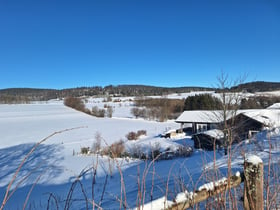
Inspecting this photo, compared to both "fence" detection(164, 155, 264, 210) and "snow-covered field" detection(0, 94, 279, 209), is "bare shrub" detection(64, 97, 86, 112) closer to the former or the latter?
"snow-covered field" detection(0, 94, 279, 209)

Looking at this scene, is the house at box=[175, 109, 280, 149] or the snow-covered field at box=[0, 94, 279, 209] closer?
the snow-covered field at box=[0, 94, 279, 209]

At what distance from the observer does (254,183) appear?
1.19 m

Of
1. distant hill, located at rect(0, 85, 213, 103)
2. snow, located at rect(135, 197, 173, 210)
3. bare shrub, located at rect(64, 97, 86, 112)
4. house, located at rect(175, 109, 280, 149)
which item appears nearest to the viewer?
snow, located at rect(135, 197, 173, 210)

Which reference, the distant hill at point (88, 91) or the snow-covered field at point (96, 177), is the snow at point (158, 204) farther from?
the distant hill at point (88, 91)

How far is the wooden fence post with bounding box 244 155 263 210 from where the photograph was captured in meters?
1.18

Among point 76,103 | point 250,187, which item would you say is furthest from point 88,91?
point 250,187

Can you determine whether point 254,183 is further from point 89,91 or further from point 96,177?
point 89,91

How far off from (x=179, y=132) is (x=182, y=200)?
2361 centimetres

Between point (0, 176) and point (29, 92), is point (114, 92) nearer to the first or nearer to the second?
point (29, 92)

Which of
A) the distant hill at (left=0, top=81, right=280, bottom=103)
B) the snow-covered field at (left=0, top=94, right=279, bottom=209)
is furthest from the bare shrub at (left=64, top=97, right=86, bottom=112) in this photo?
the snow-covered field at (left=0, top=94, right=279, bottom=209)

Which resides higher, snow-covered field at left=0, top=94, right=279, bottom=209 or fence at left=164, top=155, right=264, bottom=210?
fence at left=164, top=155, right=264, bottom=210

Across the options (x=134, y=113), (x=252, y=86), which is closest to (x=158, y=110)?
(x=134, y=113)

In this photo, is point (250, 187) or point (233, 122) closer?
point (250, 187)

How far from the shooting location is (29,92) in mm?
86938
